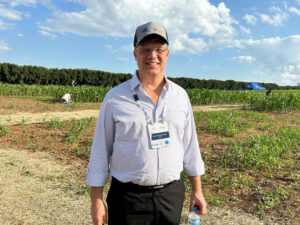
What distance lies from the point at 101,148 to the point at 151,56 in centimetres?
67

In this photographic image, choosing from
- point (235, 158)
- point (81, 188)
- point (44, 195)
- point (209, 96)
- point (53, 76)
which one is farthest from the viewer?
point (53, 76)

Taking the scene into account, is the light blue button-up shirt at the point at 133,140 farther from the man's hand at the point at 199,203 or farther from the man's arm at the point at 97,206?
the man's hand at the point at 199,203

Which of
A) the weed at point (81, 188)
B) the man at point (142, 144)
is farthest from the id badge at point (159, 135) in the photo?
the weed at point (81, 188)

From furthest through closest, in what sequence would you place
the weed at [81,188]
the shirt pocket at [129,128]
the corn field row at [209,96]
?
the corn field row at [209,96] → the weed at [81,188] → the shirt pocket at [129,128]

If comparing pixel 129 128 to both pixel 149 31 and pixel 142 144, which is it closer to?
pixel 142 144

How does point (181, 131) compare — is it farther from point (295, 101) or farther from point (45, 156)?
point (295, 101)

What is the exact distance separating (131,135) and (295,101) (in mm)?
14379

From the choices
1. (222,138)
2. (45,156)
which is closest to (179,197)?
(45,156)

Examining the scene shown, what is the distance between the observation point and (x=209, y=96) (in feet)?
59.3

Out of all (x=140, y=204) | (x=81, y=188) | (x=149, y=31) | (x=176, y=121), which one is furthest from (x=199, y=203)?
(x=81, y=188)

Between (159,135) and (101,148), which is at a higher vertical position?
(159,135)

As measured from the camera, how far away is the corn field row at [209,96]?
536 inches

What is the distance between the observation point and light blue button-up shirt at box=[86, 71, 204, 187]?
1.59 metres

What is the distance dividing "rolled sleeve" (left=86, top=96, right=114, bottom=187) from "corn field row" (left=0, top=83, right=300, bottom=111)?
13409mm
